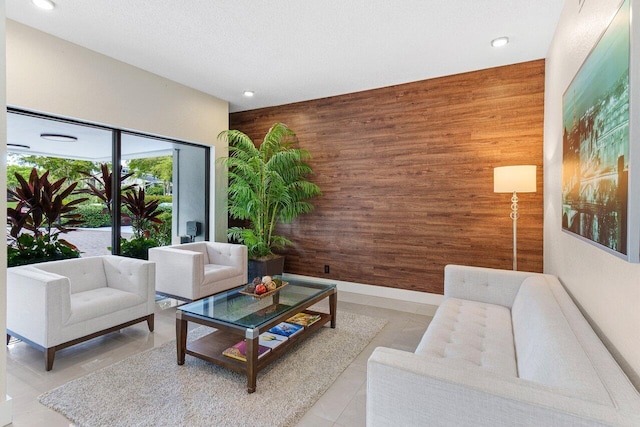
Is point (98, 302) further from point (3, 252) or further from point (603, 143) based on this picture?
point (603, 143)

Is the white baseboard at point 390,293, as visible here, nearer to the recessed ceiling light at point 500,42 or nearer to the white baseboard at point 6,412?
the recessed ceiling light at point 500,42

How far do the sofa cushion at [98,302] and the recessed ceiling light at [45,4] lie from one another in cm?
241

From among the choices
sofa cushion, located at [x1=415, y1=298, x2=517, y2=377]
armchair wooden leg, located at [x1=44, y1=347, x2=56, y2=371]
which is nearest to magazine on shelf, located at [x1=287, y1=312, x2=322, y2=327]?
sofa cushion, located at [x1=415, y1=298, x2=517, y2=377]

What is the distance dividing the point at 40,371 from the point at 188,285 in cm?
140

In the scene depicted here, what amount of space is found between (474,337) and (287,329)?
4.68 ft

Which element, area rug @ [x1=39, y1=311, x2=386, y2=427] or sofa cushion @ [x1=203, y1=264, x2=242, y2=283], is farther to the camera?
sofa cushion @ [x1=203, y1=264, x2=242, y2=283]

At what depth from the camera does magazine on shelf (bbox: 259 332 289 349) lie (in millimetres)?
2416

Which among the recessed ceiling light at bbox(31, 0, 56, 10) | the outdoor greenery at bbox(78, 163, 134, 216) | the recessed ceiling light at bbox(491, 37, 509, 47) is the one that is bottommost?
the outdoor greenery at bbox(78, 163, 134, 216)

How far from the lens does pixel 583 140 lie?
5.44 ft

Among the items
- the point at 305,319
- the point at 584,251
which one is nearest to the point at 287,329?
the point at 305,319

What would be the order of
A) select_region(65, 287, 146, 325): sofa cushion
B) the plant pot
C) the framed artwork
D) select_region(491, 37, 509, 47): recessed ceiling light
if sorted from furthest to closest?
the plant pot → select_region(491, 37, 509, 47): recessed ceiling light → select_region(65, 287, 146, 325): sofa cushion → the framed artwork

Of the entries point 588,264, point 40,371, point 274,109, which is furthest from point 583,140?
point 274,109

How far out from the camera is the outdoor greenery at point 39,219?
9.53 feet

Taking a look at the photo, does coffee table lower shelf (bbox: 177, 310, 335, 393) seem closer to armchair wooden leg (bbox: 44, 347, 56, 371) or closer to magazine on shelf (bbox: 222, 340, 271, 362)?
magazine on shelf (bbox: 222, 340, 271, 362)
